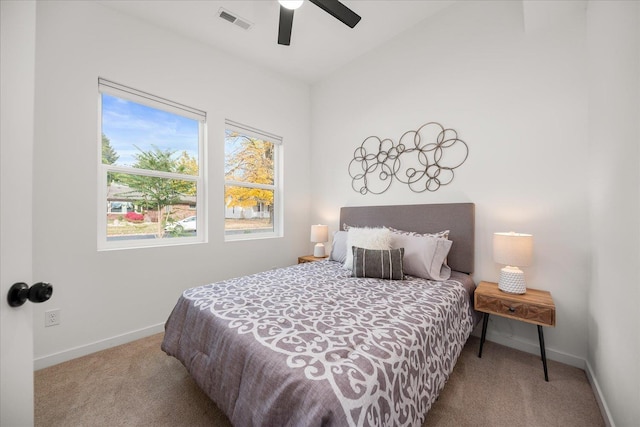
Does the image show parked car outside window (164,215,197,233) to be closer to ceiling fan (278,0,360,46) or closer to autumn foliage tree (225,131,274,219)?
autumn foliage tree (225,131,274,219)

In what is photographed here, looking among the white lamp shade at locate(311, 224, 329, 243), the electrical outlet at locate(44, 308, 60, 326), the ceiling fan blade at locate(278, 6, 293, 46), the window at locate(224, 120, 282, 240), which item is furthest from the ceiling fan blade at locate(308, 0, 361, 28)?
the electrical outlet at locate(44, 308, 60, 326)

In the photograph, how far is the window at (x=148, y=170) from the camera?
7.57 feet

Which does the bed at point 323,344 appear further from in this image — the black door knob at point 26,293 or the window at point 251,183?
the window at point 251,183

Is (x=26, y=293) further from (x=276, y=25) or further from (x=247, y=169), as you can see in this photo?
(x=276, y=25)

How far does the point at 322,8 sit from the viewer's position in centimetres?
186

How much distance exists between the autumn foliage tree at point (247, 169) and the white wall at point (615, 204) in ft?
10.3

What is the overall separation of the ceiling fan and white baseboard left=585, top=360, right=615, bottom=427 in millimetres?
2980

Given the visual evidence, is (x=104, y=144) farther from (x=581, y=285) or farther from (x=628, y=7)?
(x=581, y=285)

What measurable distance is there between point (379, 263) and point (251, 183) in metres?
2.00

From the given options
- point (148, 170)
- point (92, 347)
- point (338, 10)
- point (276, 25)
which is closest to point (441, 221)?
point (338, 10)

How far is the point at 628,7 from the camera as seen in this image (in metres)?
1.21

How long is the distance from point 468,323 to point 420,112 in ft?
6.80

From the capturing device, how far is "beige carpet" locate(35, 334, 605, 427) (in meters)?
1.42

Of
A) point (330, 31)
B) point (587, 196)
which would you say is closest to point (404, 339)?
point (587, 196)
